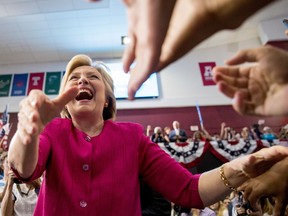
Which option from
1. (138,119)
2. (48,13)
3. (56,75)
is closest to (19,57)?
(56,75)

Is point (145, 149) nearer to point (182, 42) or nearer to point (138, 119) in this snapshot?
point (182, 42)

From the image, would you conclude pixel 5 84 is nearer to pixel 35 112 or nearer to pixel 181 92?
pixel 181 92

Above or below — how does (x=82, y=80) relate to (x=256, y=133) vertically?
below

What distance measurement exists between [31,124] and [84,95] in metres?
0.35

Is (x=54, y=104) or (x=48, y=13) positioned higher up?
(x=48, y=13)

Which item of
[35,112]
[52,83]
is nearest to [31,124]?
[35,112]

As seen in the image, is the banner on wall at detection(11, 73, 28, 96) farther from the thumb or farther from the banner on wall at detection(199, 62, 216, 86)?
the thumb

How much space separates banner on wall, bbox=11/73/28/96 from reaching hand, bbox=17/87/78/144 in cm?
502

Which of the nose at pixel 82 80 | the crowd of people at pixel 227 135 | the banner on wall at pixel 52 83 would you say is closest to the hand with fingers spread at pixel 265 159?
the nose at pixel 82 80

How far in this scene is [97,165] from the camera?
64 centimetres

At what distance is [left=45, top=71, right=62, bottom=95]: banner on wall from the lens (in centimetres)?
501

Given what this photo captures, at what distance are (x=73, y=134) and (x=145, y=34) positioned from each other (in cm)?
51

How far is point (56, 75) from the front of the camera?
5137 millimetres

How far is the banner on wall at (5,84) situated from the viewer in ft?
16.5
